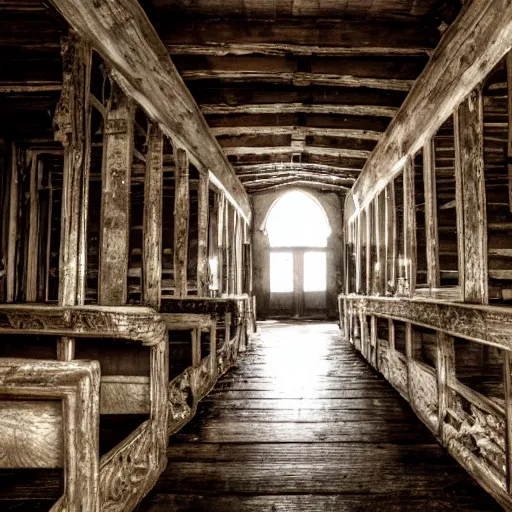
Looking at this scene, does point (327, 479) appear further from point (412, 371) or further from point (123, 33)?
point (123, 33)

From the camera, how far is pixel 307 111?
207 inches

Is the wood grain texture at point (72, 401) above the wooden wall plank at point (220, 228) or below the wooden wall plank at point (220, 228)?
below

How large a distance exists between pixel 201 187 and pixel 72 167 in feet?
10.0

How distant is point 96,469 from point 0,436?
0.48 meters

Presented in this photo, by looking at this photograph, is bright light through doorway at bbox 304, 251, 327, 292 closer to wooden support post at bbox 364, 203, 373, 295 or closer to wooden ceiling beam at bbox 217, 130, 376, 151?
wooden support post at bbox 364, 203, 373, 295

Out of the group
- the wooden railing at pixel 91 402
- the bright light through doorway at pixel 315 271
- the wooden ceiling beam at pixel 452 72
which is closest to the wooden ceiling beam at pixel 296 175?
the bright light through doorway at pixel 315 271

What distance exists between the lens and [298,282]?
1256 centimetres

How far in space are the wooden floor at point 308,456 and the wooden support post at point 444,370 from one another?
0.24 metres

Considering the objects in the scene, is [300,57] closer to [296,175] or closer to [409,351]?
[409,351]

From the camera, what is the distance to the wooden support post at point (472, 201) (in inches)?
110

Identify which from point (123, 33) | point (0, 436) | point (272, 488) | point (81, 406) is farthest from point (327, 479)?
point (123, 33)

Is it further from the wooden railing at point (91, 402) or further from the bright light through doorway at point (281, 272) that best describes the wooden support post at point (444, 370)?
the bright light through doorway at point (281, 272)

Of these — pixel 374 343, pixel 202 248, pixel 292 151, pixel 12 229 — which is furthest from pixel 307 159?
pixel 12 229

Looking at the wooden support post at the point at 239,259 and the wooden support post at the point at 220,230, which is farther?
the wooden support post at the point at 239,259
